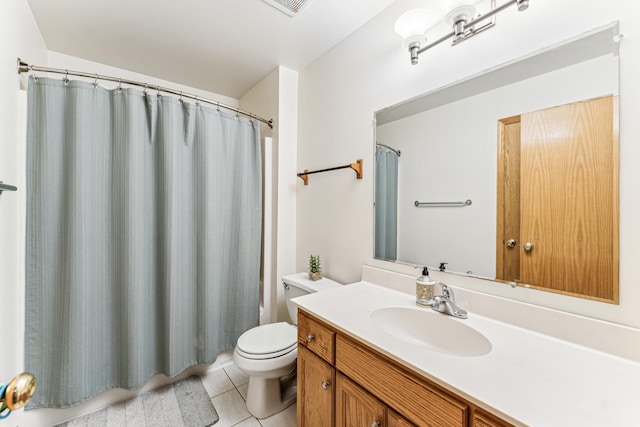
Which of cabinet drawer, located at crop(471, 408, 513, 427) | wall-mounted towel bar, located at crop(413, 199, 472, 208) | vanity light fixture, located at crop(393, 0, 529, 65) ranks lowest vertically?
cabinet drawer, located at crop(471, 408, 513, 427)

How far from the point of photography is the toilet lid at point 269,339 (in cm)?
147

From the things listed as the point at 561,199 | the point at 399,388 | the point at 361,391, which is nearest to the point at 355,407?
the point at 361,391

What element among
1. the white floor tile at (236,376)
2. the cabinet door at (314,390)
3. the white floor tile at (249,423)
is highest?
the cabinet door at (314,390)

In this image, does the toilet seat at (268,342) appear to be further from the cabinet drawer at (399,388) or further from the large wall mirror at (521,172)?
the large wall mirror at (521,172)

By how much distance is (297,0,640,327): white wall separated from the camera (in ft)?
2.55

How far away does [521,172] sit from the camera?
99 cm

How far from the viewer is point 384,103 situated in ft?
4.80

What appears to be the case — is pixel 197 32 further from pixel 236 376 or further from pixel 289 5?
pixel 236 376

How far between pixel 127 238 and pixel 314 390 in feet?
4.45

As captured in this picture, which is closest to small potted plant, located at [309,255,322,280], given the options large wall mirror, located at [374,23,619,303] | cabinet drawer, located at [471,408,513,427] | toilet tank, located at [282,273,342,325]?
toilet tank, located at [282,273,342,325]

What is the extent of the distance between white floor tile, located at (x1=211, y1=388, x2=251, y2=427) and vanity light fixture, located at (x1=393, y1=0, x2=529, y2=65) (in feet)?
7.02

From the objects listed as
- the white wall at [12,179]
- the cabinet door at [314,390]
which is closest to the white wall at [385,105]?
the cabinet door at [314,390]

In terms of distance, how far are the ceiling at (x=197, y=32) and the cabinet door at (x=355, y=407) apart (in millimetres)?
1860

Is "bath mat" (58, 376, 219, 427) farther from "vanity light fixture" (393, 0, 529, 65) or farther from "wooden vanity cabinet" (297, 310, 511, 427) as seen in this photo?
"vanity light fixture" (393, 0, 529, 65)
